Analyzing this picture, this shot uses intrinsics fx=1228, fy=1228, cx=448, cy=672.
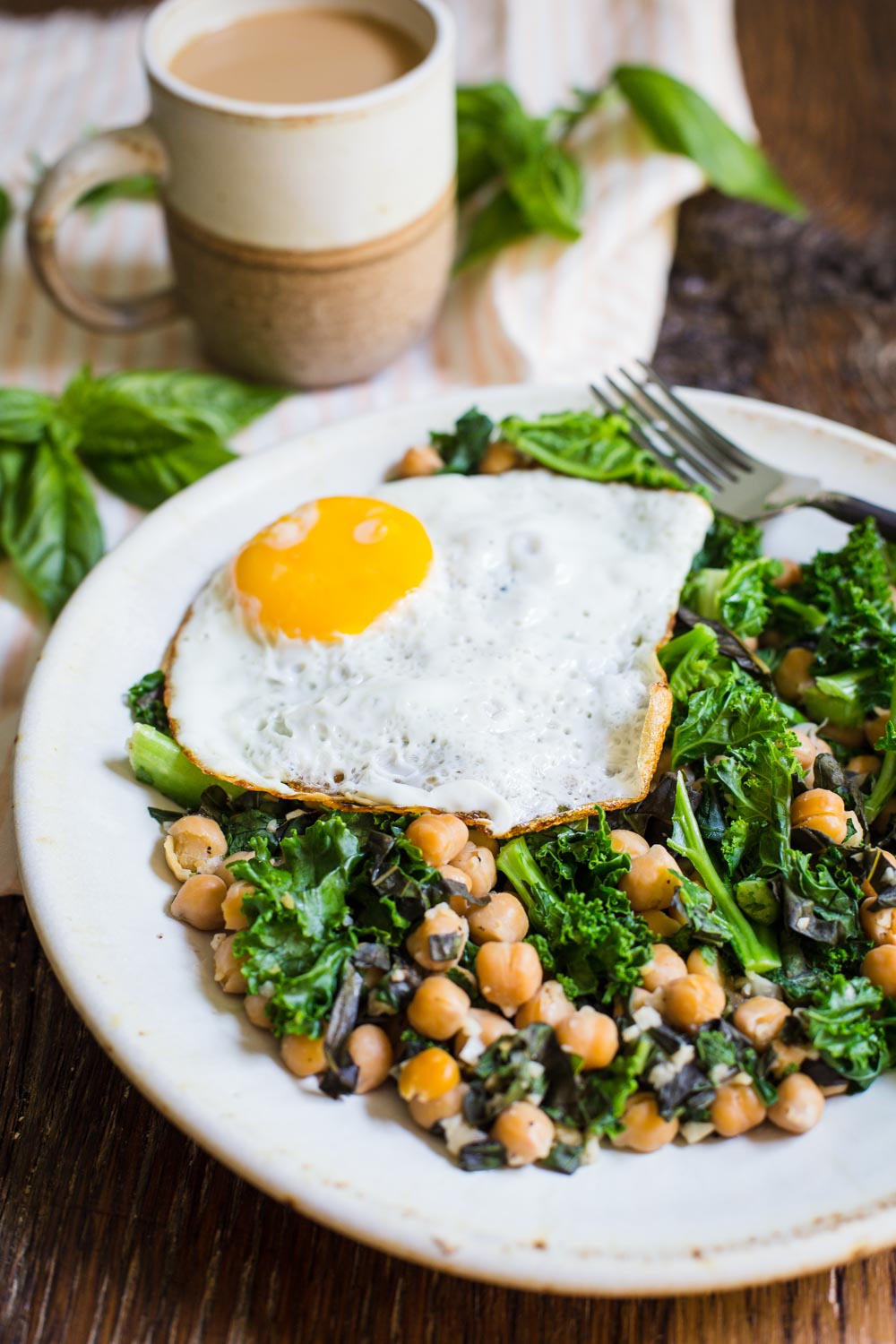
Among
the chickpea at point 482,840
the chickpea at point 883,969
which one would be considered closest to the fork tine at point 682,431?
the chickpea at point 482,840

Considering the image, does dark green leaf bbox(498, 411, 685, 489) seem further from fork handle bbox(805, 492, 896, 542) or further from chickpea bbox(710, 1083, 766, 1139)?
chickpea bbox(710, 1083, 766, 1139)

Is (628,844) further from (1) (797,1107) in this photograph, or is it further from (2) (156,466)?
(2) (156,466)

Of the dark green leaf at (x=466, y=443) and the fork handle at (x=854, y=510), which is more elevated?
the fork handle at (x=854, y=510)

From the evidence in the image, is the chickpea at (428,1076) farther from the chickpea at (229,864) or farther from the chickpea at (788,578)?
the chickpea at (788,578)

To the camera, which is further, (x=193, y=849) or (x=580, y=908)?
(x=193, y=849)

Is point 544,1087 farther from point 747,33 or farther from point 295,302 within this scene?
point 747,33

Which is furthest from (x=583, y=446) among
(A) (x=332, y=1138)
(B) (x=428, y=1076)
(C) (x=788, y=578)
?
(A) (x=332, y=1138)
